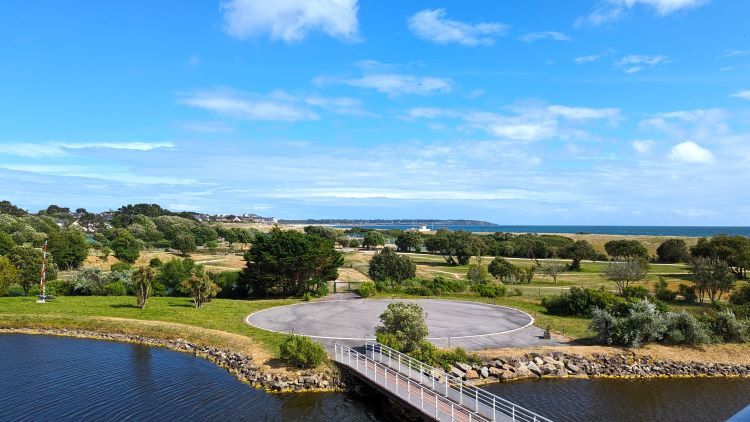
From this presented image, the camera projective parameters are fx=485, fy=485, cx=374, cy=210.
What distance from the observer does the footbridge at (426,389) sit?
19141 millimetres

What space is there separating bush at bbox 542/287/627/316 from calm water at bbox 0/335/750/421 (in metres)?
13.9

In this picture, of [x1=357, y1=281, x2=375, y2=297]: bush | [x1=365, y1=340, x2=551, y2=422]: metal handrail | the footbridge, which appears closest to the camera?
the footbridge

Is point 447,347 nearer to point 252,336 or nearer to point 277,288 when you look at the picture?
point 252,336

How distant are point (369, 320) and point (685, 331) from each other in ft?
73.8

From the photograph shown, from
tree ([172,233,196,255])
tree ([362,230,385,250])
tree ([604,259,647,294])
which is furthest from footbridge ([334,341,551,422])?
tree ([362,230,385,250])

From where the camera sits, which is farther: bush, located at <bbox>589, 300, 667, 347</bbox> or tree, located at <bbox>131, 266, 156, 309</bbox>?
tree, located at <bbox>131, 266, 156, 309</bbox>

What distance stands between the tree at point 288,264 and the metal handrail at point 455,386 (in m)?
23.7

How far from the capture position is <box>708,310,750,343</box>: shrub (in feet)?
108

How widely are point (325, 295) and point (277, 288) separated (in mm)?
5667

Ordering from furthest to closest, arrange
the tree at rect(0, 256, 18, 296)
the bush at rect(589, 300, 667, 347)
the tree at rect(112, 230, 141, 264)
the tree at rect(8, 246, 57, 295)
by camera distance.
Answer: the tree at rect(112, 230, 141, 264) → the tree at rect(8, 246, 57, 295) → the tree at rect(0, 256, 18, 296) → the bush at rect(589, 300, 667, 347)

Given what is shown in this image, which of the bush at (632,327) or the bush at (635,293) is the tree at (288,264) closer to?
the bush at (632,327)

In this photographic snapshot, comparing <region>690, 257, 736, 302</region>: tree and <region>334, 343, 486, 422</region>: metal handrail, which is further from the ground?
<region>690, 257, 736, 302</region>: tree

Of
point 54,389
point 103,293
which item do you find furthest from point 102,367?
point 103,293

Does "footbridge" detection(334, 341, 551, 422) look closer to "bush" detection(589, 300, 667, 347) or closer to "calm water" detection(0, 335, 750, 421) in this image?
"calm water" detection(0, 335, 750, 421)
